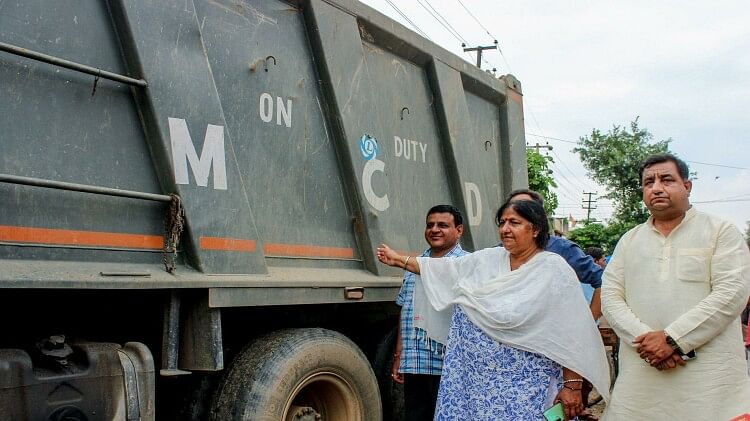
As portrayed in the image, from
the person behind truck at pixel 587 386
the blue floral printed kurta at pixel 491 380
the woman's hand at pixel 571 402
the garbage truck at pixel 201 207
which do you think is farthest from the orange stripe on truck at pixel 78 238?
the person behind truck at pixel 587 386

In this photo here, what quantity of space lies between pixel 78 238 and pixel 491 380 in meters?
1.71

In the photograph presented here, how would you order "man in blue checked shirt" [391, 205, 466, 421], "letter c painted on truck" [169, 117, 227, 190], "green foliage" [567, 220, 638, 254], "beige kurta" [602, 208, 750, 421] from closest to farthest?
"beige kurta" [602, 208, 750, 421], "letter c painted on truck" [169, 117, 227, 190], "man in blue checked shirt" [391, 205, 466, 421], "green foliage" [567, 220, 638, 254]

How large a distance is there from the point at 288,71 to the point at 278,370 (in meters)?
1.51

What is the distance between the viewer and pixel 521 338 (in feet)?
10.3

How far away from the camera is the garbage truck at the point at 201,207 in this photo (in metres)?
2.67

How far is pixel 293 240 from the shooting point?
384cm

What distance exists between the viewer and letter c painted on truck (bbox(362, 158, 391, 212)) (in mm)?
4336

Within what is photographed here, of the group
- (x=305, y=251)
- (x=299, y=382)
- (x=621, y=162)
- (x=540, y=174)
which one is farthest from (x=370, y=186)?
(x=621, y=162)

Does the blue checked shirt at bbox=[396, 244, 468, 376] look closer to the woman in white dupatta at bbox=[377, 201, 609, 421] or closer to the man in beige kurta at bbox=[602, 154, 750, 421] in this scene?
the woman in white dupatta at bbox=[377, 201, 609, 421]

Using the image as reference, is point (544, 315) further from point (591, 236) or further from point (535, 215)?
point (591, 236)

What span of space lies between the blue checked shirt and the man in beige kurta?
94 cm

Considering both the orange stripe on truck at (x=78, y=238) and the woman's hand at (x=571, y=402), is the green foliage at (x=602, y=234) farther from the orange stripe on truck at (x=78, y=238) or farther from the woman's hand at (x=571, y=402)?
the orange stripe on truck at (x=78, y=238)

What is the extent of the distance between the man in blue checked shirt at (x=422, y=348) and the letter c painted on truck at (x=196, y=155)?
118 centimetres

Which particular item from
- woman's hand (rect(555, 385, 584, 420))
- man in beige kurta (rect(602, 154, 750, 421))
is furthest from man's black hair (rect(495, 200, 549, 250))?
woman's hand (rect(555, 385, 584, 420))
